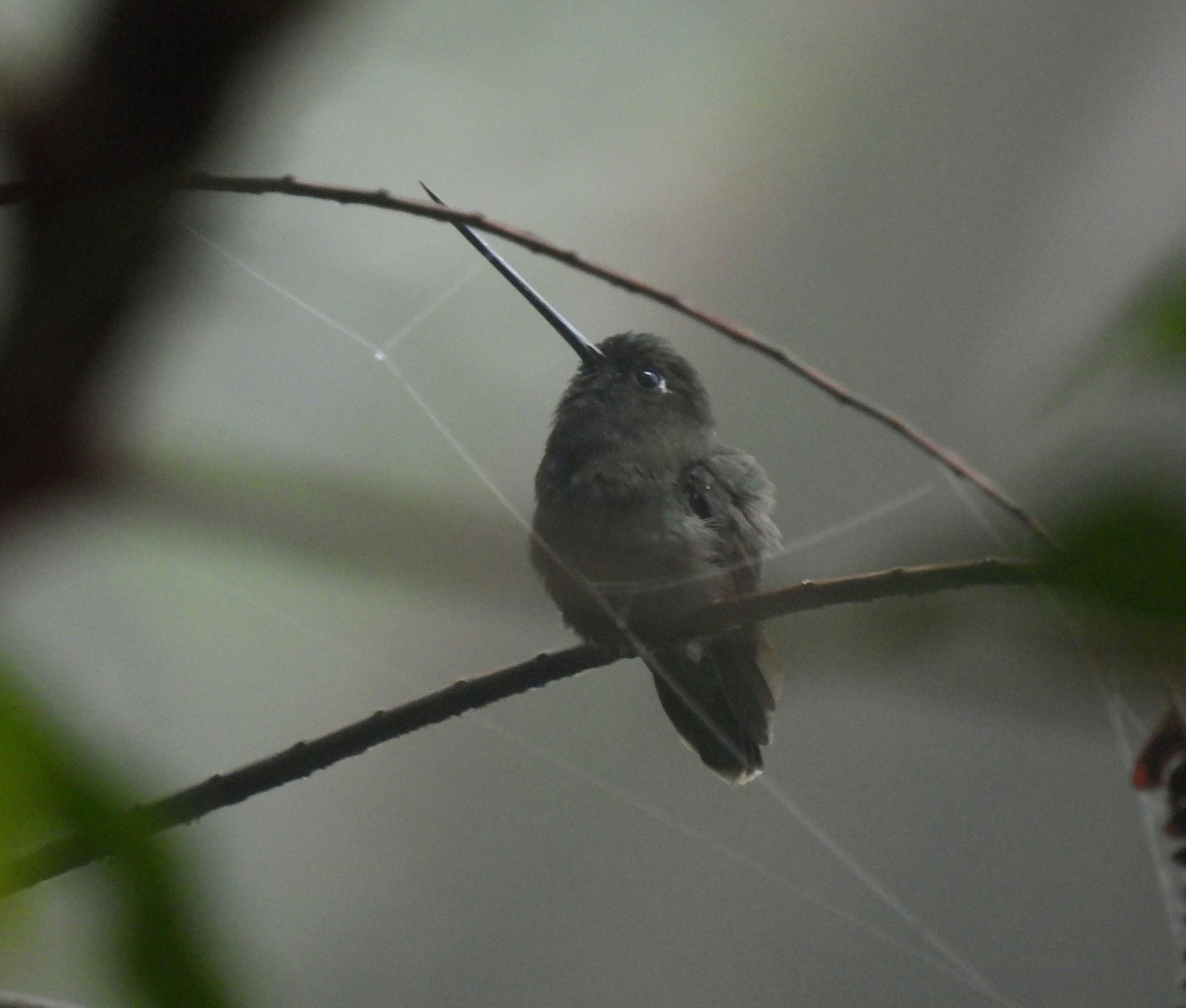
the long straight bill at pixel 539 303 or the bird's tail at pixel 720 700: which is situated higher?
the long straight bill at pixel 539 303

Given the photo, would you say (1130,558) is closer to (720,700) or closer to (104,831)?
(104,831)

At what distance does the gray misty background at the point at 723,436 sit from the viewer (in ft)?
2.14

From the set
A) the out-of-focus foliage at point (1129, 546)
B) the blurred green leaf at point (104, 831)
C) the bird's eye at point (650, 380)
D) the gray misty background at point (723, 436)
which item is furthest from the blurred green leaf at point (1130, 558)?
the bird's eye at point (650, 380)

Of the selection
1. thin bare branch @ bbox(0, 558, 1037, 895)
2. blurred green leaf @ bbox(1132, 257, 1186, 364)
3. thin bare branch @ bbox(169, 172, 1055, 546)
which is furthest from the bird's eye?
blurred green leaf @ bbox(1132, 257, 1186, 364)

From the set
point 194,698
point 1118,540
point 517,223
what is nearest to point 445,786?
point 194,698

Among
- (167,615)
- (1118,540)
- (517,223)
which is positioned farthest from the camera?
(167,615)

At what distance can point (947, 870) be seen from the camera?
0.74 m

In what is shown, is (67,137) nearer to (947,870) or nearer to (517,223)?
(517,223)

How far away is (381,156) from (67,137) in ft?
1.92

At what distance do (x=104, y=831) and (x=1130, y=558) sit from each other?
128 millimetres

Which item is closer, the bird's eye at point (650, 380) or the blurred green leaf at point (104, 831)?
the blurred green leaf at point (104, 831)

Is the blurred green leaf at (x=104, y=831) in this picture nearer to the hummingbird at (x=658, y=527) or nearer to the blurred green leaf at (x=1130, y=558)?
the blurred green leaf at (x=1130, y=558)

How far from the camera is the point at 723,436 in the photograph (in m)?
0.79

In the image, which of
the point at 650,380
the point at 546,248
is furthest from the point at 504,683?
the point at 650,380
